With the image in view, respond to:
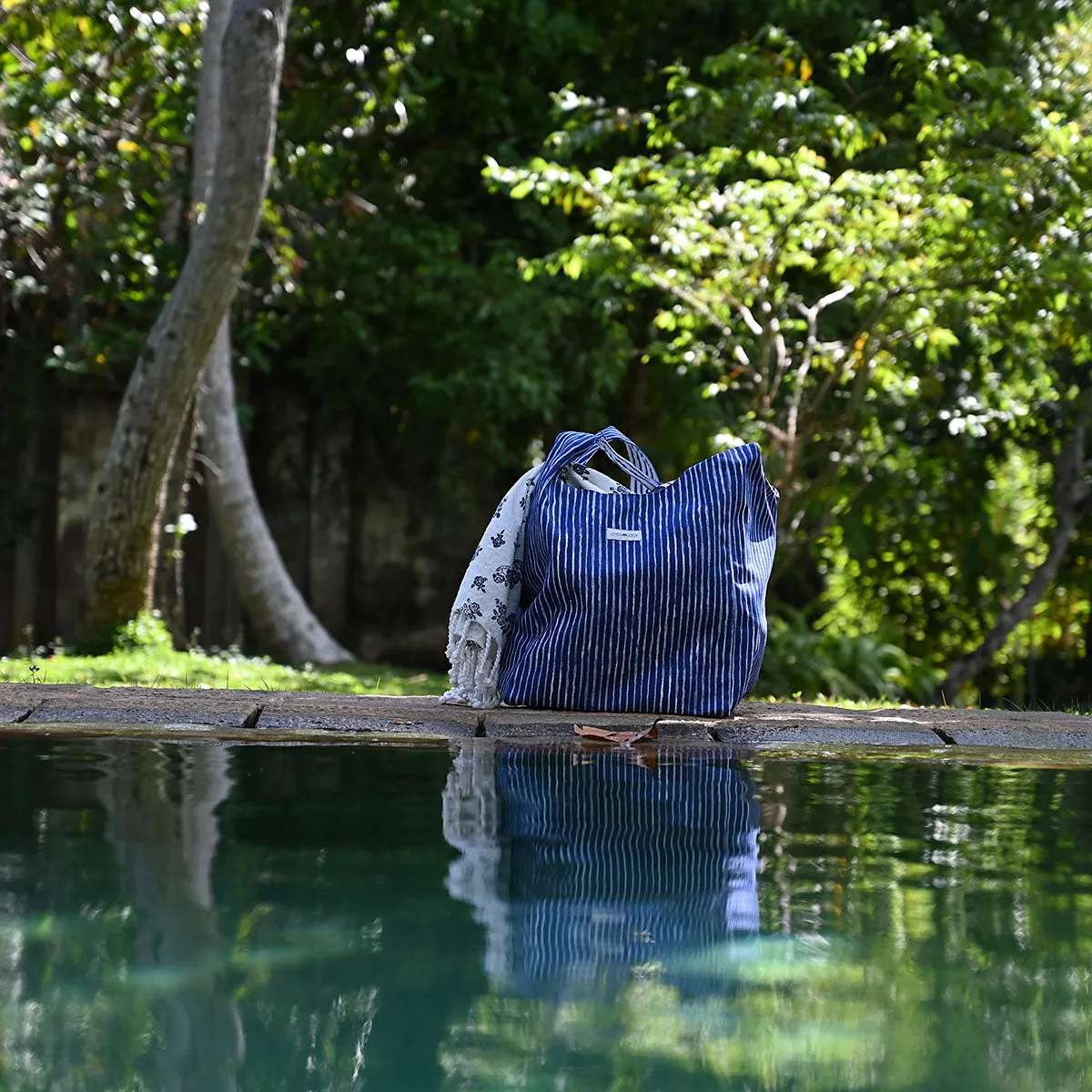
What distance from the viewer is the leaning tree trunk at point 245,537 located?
927 centimetres

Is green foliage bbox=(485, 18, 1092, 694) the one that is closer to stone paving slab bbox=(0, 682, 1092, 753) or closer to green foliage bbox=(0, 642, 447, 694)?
green foliage bbox=(0, 642, 447, 694)

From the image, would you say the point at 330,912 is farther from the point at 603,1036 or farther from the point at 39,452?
the point at 39,452

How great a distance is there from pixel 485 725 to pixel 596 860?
1.24 metres

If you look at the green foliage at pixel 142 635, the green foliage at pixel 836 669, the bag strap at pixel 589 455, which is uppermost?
the bag strap at pixel 589 455

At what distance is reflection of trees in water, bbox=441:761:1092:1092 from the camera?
1.30 meters

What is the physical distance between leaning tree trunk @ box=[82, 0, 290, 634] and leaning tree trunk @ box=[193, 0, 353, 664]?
4.94 ft

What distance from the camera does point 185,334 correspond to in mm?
7207

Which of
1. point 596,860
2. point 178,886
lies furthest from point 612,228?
point 178,886

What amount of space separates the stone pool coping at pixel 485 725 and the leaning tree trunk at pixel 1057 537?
8394 mm

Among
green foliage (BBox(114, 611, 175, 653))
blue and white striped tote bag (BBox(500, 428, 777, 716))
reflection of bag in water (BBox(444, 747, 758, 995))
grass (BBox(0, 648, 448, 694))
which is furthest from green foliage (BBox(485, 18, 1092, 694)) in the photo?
reflection of bag in water (BBox(444, 747, 758, 995))

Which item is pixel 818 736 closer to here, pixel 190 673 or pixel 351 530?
pixel 190 673

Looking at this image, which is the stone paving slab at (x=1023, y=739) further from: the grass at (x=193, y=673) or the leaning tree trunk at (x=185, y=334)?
the leaning tree trunk at (x=185, y=334)

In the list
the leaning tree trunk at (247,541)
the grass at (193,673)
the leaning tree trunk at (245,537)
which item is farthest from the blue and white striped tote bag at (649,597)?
the leaning tree trunk at (247,541)

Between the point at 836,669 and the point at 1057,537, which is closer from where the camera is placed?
the point at 836,669
